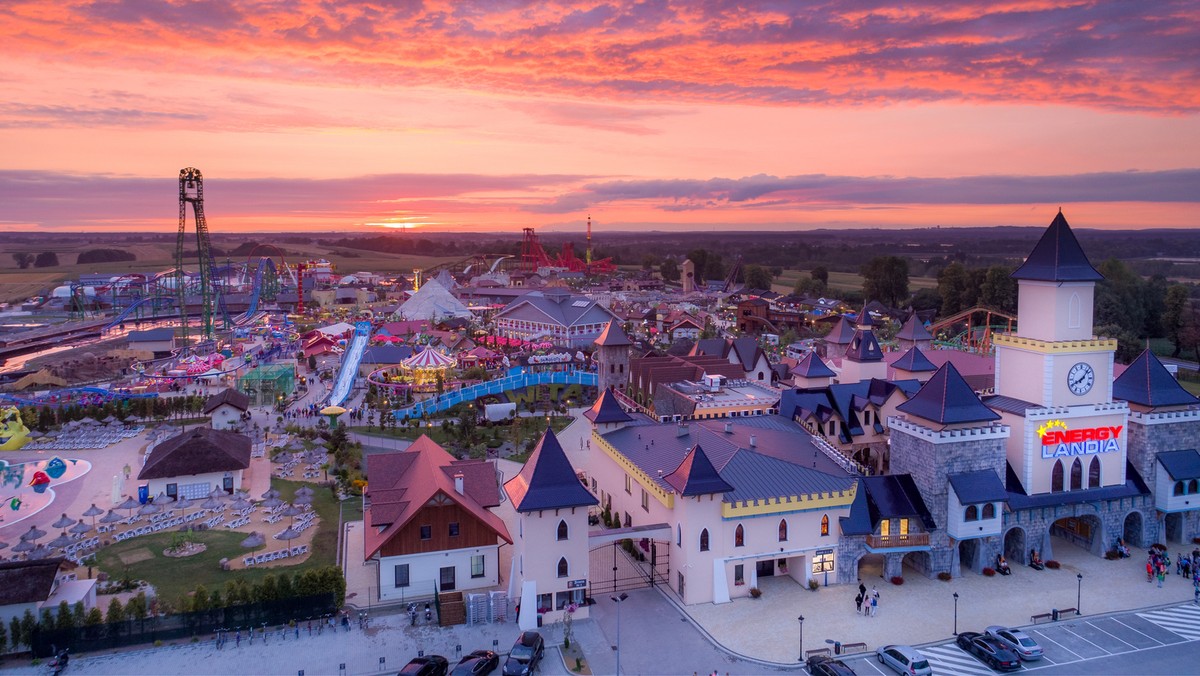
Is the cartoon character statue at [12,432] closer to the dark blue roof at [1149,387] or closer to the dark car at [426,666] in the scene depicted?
the dark car at [426,666]

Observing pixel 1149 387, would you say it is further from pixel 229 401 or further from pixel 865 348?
pixel 229 401

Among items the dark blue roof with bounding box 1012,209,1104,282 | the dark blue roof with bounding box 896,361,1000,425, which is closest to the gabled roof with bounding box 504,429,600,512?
the dark blue roof with bounding box 896,361,1000,425

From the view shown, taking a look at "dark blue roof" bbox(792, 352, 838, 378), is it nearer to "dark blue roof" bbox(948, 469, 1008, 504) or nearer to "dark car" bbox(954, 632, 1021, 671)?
"dark blue roof" bbox(948, 469, 1008, 504)

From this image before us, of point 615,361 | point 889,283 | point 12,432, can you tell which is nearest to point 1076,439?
point 615,361

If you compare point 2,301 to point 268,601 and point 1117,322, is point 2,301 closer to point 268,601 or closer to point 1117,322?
point 268,601

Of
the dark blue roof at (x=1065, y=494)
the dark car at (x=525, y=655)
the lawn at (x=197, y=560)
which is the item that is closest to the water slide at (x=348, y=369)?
the lawn at (x=197, y=560)

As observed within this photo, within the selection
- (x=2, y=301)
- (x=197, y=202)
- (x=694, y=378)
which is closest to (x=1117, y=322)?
(x=694, y=378)
